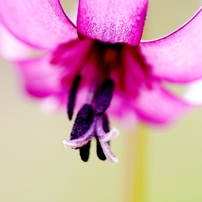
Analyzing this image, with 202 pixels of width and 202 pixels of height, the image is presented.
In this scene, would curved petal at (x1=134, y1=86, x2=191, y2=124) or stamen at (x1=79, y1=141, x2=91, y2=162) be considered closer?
stamen at (x1=79, y1=141, x2=91, y2=162)

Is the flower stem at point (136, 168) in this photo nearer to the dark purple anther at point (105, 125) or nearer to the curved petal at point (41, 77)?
the dark purple anther at point (105, 125)

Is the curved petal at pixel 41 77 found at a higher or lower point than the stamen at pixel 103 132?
higher

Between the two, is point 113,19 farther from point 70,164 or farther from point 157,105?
point 70,164

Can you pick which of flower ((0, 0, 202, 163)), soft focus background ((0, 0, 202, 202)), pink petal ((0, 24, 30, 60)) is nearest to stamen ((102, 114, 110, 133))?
flower ((0, 0, 202, 163))

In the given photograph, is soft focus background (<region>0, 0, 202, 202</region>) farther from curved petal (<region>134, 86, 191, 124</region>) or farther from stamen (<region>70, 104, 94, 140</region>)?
stamen (<region>70, 104, 94, 140</region>)

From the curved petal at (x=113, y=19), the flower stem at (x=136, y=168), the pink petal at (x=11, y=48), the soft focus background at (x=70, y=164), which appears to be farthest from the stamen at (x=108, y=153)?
the soft focus background at (x=70, y=164)


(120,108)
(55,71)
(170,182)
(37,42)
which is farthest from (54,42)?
(170,182)

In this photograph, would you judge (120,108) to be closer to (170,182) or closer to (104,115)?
(104,115)
